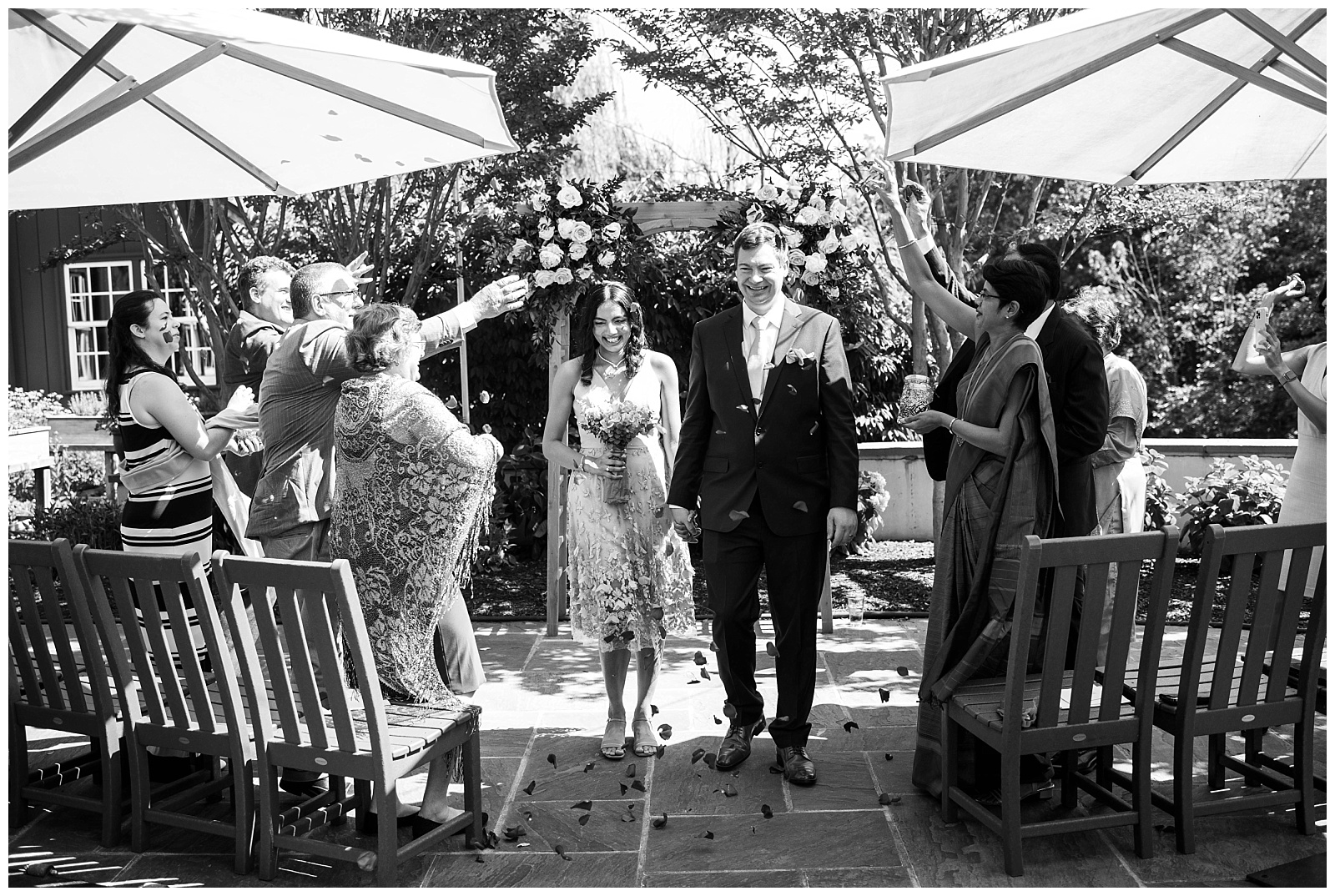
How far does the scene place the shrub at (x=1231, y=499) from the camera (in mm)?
7930

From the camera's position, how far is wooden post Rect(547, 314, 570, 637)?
645 cm

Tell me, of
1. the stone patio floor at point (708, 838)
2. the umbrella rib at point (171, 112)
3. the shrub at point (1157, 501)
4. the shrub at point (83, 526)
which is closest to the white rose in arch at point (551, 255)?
the umbrella rib at point (171, 112)

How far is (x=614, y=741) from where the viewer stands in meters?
4.62

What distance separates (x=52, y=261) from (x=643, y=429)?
7.74 meters

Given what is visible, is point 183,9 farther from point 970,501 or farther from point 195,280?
point 195,280

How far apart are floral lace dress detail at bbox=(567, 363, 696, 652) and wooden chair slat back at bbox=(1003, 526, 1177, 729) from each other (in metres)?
→ 1.59

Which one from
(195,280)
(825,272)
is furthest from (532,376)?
(825,272)

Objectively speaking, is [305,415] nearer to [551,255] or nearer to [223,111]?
[223,111]

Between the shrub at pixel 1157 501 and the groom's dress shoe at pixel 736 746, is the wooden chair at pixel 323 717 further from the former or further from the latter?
the shrub at pixel 1157 501

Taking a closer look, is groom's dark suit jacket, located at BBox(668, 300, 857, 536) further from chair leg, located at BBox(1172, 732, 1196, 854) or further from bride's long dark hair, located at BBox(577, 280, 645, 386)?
chair leg, located at BBox(1172, 732, 1196, 854)

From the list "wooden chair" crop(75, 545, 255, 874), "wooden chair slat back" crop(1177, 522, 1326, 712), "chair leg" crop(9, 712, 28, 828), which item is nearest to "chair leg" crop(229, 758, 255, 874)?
"wooden chair" crop(75, 545, 255, 874)

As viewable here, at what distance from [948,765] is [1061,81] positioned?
2487mm

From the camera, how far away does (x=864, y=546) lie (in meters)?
8.68

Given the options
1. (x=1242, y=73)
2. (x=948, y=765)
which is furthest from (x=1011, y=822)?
(x=1242, y=73)
